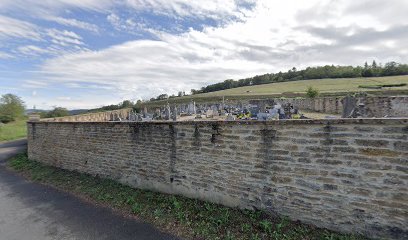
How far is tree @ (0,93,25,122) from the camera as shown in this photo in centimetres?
3872

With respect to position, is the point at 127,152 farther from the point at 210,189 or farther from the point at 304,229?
the point at 304,229

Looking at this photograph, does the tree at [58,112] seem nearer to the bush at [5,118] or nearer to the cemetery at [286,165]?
the bush at [5,118]

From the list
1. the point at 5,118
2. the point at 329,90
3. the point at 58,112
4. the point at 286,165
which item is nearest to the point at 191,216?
the point at 286,165

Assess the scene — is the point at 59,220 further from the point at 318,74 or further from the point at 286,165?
the point at 318,74

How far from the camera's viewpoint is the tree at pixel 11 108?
3872cm

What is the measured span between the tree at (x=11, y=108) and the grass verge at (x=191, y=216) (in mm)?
37753

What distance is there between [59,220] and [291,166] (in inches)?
207

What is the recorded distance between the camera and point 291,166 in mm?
4906

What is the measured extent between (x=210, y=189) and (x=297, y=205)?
2033mm

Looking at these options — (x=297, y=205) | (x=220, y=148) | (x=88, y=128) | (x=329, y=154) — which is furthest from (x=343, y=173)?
(x=88, y=128)

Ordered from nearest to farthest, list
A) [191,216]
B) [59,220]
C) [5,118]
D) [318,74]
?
[191,216] → [59,220] → [5,118] → [318,74]

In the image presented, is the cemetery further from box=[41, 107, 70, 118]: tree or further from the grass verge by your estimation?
box=[41, 107, 70, 118]: tree

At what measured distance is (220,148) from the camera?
5.97 m

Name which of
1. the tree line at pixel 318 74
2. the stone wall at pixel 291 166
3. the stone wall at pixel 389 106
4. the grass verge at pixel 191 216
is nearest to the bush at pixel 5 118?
the tree line at pixel 318 74
